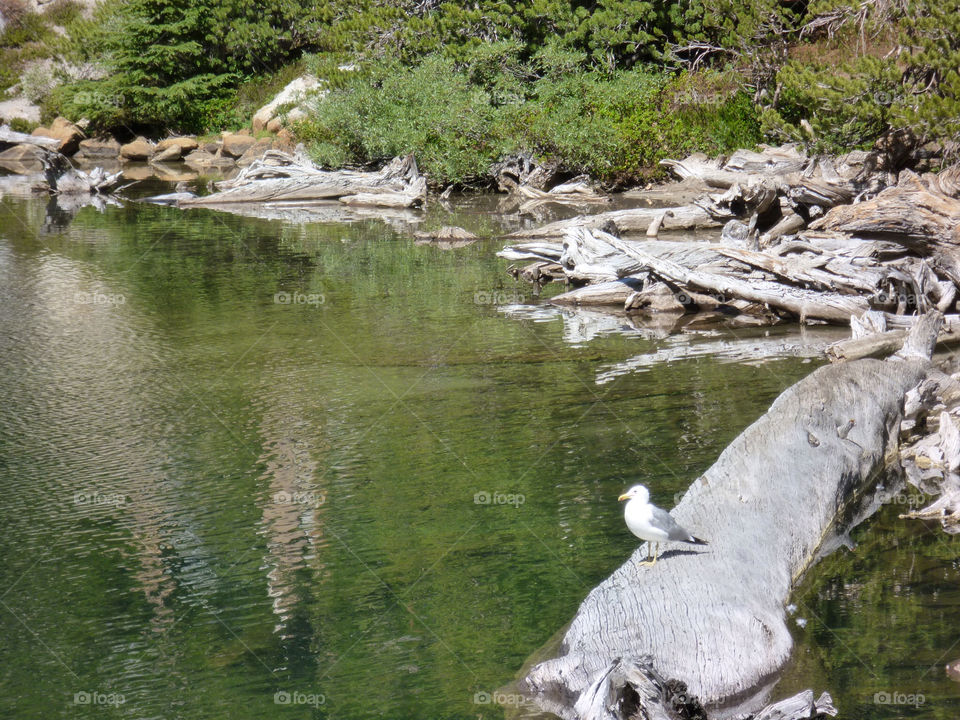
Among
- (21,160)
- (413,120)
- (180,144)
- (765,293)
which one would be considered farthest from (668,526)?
(21,160)

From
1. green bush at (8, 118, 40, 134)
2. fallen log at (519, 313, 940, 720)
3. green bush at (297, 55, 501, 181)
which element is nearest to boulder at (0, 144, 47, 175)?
green bush at (8, 118, 40, 134)

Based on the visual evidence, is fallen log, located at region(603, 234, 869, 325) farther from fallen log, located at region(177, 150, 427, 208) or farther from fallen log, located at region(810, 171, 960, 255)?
fallen log, located at region(177, 150, 427, 208)

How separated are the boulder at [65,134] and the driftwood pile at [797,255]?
29.3 m

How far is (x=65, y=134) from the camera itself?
4069 cm

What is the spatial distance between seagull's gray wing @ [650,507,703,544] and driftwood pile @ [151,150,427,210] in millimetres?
21509

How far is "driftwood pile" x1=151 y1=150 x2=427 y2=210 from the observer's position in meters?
27.2

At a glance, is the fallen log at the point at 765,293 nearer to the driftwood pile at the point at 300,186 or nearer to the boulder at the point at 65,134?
the driftwood pile at the point at 300,186

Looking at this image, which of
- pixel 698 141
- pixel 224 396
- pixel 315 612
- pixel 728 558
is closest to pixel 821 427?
pixel 728 558

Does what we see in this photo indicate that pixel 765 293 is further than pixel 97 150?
No

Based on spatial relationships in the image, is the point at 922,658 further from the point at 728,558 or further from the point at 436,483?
the point at 436,483

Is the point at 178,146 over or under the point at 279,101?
under

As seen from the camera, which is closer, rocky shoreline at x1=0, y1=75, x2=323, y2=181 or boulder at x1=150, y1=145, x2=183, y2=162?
rocky shoreline at x1=0, y1=75, x2=323, y2=181

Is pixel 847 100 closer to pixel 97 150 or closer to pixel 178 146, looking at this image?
pixel 178 146

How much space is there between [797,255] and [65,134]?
3489 cm
